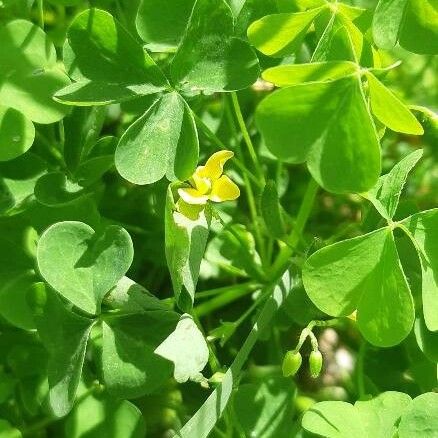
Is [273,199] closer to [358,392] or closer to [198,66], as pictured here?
[198,66]

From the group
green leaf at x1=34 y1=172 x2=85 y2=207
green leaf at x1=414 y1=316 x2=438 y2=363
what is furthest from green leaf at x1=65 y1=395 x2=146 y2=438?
green leaf at x1=414 y1=316 x2=438 y2=363

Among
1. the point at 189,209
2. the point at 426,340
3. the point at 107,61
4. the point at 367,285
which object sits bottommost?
the point at 426,340

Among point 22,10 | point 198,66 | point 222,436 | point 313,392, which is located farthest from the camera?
point 313,392

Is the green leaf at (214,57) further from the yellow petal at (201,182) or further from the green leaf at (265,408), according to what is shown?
the green leaf at (265,408)

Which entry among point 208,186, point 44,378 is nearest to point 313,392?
point 44,378

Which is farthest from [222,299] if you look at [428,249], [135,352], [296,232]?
[428,249]

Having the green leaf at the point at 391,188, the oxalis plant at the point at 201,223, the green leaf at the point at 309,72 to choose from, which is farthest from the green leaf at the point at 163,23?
the green leaf at the point at 391,188

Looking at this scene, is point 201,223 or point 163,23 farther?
point 163,23

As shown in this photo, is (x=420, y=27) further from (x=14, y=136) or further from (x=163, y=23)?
(x=14, y=136)
